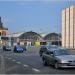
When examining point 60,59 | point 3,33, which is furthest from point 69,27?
point 60,59

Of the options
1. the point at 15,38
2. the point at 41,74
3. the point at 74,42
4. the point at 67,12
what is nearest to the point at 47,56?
the point at 41,74

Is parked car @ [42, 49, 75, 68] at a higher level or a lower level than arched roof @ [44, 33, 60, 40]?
lower

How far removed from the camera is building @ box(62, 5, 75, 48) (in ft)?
345

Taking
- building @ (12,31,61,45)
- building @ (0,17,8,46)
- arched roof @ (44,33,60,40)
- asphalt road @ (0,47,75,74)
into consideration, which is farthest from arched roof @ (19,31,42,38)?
asphalt road @ (0,47,75,74)

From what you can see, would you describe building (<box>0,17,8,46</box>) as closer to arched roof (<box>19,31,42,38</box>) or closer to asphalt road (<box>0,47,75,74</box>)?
arched roof (<box>19,31,42,38</box>)

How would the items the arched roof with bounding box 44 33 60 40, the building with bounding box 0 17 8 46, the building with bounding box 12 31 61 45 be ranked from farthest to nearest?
the arched roof with bounding box 44 33 60 40, the building with bounding box 12 31 61 45, the building with bounding box 0 17 8 46

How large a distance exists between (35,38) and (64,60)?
161933 mm

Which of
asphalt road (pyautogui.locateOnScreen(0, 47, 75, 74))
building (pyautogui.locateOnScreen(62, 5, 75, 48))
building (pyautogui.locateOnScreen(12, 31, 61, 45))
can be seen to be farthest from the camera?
building (pyautogui.locateOnScreen(12, 31, 61, 45))

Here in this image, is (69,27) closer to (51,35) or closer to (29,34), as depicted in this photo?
(29,34)

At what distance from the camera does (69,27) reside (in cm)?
10844

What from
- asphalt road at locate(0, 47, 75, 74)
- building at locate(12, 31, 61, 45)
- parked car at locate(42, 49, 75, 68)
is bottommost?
asphalt road at locate(0, 47, 75, 74)

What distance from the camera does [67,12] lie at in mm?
111250

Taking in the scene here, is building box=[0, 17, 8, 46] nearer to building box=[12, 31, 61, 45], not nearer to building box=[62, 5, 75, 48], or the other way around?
building box=[12, 31, 61, 45]

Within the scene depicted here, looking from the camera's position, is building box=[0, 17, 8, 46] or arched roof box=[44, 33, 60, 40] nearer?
building box=[0, 17, 8, 46]
